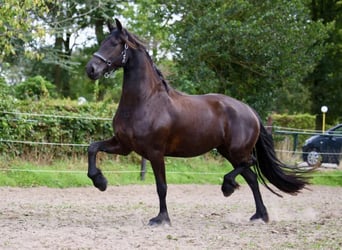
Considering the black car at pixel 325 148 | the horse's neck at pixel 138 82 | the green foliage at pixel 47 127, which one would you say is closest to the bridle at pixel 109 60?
the horse's neck at pixel 138 82

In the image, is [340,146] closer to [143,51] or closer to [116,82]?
[143,51]

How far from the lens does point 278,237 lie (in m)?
6.30

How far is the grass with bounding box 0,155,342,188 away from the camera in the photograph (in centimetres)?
1138

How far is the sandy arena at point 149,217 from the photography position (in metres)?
5.67

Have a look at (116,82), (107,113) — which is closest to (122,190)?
(107,113)

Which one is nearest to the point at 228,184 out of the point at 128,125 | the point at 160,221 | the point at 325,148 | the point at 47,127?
the point at 160,221

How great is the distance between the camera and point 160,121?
681 centimetres

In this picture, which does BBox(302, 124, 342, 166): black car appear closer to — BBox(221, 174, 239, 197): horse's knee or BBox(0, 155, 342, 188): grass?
BBox(0, 155, 342, 188): grass

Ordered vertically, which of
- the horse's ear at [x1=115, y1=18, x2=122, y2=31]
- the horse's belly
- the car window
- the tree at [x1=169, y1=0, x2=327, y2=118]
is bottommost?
the horse's belly

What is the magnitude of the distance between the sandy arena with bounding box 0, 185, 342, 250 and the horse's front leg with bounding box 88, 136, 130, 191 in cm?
47

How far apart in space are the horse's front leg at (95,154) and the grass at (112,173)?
14.8ft

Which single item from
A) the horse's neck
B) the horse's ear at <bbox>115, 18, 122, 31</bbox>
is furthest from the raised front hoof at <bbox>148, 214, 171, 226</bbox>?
the horse's ear at <bbox>115, 18, 122, 31</bbox>

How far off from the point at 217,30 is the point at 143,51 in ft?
27.3

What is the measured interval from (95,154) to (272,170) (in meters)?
2.48
